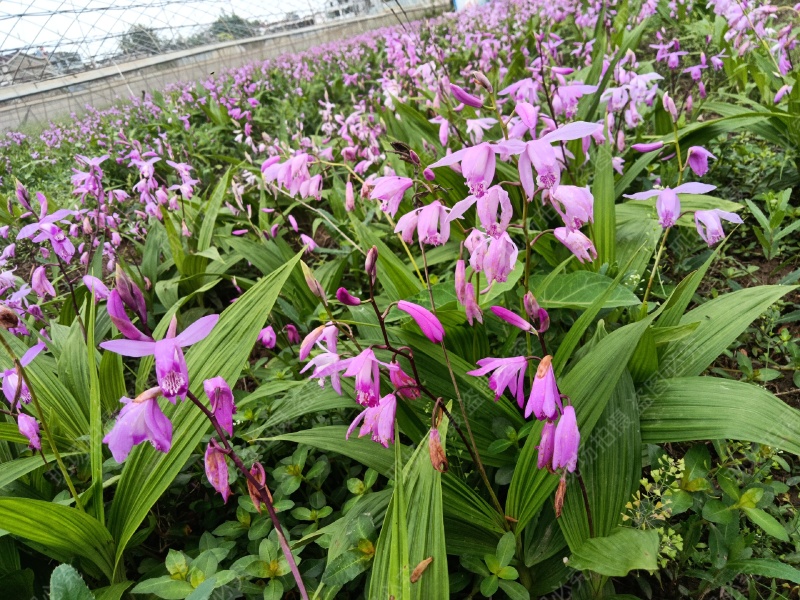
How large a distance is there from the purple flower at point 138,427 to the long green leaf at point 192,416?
0.53 metres

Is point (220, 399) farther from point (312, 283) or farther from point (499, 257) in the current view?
point (499, 257)

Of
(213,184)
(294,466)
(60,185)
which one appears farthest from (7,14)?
(294,466)

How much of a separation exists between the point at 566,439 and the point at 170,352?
0.73 meters

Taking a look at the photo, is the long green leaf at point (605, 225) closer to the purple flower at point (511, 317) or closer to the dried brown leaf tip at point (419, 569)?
the purple flower at point (511, 317)

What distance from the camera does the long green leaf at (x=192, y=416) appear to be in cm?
137

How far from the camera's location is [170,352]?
0.83 meters

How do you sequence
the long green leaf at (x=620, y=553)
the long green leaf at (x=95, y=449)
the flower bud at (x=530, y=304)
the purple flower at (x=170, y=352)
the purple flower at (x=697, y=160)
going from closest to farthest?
1. the purple flower at (x=170, y=352)
2. the long green leaf at (x=620, y=553)
3. the flower bud at (x=530, y=304)
4. the long green leaf at (x=95, y=449)
5. the purple flower at (x=697, y=160)

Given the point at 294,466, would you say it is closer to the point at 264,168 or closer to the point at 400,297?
the point at 400,297

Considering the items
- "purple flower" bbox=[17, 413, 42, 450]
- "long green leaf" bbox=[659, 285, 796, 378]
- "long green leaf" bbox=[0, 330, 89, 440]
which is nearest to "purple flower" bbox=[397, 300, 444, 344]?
"long green leaf" bbox=[659, 285, 796, 378]

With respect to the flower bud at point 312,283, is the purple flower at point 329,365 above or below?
below

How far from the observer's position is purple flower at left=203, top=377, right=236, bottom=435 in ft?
3.22

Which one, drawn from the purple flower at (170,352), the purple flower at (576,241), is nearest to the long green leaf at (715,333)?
the purple flower at (576,241)

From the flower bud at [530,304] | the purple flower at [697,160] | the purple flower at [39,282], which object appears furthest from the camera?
the purple flower at [39,282]

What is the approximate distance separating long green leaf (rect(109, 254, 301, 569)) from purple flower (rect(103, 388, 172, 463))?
1.73 ft
